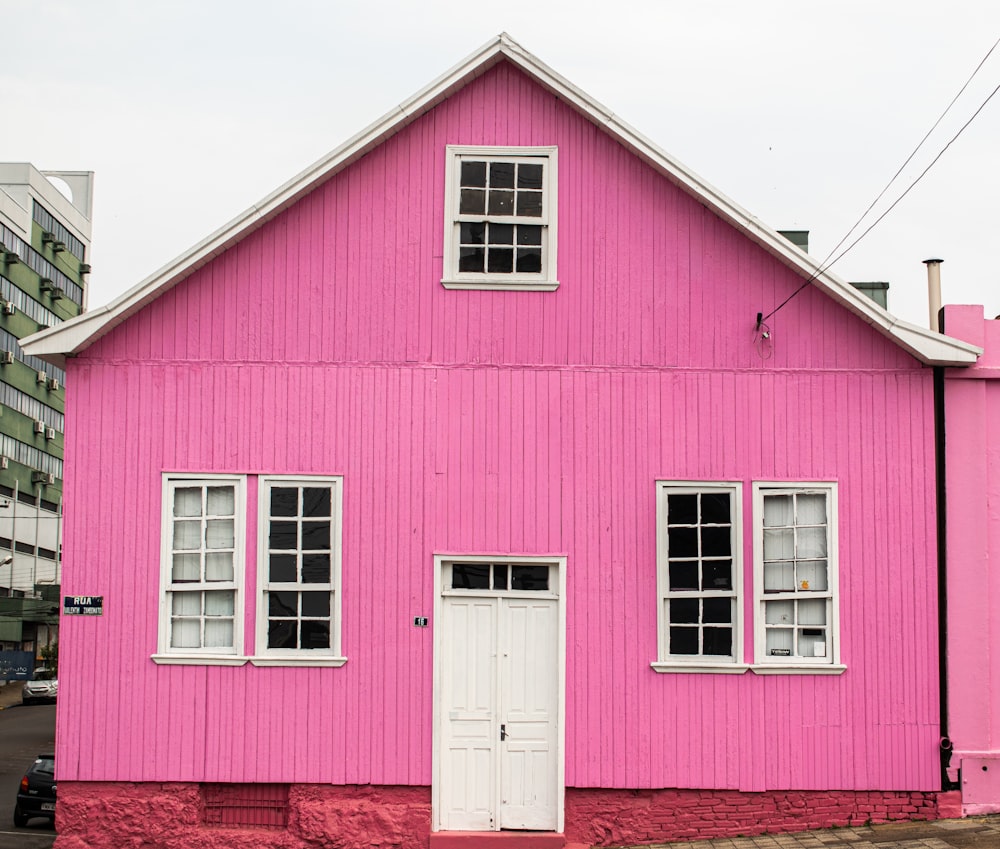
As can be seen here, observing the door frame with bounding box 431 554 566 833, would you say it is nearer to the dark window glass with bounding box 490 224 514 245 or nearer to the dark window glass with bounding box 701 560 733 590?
the dark window glass with bounding box 701 560 733 590

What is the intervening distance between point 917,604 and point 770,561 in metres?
1.51

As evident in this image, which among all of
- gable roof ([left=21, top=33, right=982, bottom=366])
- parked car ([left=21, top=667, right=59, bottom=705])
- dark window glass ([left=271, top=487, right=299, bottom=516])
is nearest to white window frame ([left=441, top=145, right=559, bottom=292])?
gable roof ([left=21, top=33, right=982, bottom=366])

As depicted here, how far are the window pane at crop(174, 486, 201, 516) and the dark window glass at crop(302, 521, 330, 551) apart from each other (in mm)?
1105

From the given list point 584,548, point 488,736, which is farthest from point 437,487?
point 488,736

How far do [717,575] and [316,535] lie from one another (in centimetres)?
404

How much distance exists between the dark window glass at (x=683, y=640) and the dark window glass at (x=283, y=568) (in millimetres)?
3816

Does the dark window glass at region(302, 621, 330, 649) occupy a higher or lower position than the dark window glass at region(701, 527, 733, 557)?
lower

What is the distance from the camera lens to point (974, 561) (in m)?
12.5

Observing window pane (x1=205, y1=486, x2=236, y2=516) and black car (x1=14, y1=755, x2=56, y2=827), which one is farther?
black car (x1=14, y1=755, x2=56, y2=827)

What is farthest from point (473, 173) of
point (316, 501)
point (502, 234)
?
point (316, 501)

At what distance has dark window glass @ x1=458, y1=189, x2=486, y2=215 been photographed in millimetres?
12859

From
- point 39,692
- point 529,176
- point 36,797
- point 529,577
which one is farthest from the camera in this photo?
point 39,692

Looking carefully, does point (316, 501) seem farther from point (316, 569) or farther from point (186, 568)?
point (186, 568)

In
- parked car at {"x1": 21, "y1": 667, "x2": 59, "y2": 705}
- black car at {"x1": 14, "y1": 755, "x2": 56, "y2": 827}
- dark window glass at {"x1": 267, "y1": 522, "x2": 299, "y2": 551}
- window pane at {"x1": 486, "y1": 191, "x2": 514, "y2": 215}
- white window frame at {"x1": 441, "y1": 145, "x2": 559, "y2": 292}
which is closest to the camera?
dark window glass at {"x1": 267, "y1": 522, "x2": 299, "y2": 551}
